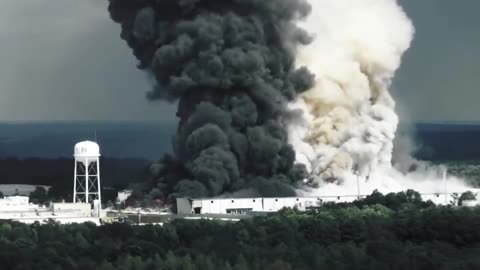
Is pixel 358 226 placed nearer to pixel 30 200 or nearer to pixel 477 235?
pixel 477 235

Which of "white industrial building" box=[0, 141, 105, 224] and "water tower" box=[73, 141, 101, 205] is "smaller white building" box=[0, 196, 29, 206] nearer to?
"white industrial building" box=[0, 141, 105, 224]

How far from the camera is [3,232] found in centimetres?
6669

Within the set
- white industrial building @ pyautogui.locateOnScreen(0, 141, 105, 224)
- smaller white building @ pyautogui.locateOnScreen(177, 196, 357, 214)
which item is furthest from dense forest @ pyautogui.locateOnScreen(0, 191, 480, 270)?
white industrial building @ pyautogui.locateOnScreen(0, 141, 105, 224)

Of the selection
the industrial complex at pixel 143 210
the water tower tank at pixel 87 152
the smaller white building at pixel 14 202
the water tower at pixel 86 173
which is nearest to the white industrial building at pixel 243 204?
the industrial complex at pixel 143 210

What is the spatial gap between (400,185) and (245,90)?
→ 519 inches

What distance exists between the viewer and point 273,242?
64438mm

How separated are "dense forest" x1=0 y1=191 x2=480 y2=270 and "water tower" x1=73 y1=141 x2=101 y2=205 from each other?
45.3 feet

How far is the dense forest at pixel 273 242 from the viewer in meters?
56.4

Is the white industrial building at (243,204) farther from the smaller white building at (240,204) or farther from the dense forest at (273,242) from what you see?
the dense forest at (273,242)

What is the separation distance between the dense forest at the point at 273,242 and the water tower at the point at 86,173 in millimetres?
13821

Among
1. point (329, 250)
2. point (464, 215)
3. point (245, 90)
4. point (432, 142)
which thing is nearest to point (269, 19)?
point (245, 90)

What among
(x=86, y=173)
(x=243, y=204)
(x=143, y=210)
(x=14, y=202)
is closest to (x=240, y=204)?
(x=243, y=204)

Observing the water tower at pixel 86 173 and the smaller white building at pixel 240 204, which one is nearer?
the smaller white building at pixel 240 204

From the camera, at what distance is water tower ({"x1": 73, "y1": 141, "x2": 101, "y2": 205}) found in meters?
85.1
